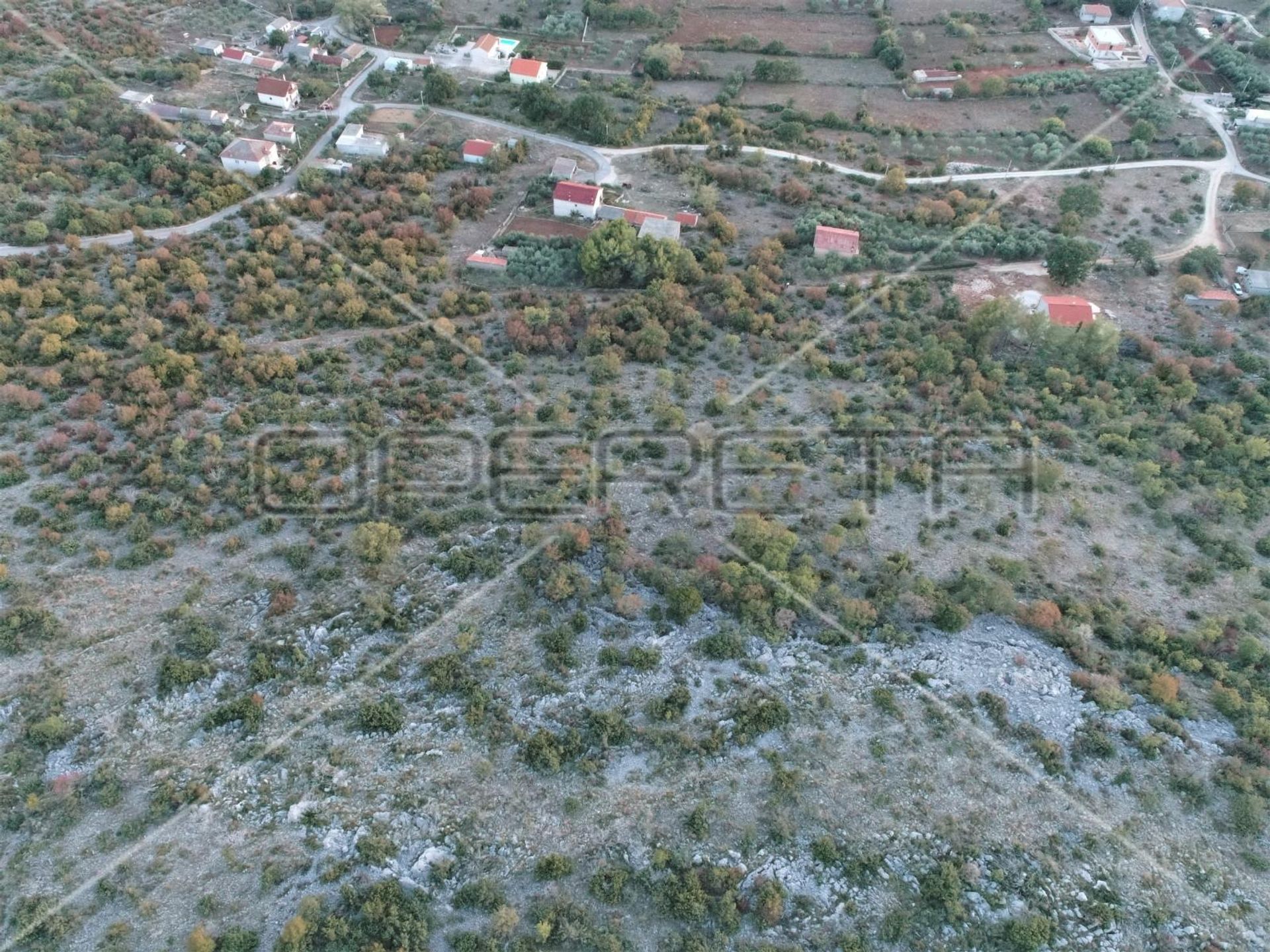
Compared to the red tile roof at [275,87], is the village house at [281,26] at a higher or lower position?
higher

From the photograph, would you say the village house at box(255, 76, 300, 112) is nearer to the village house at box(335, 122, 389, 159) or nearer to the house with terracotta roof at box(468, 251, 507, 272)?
the village house at box(335, 122, 389, 159)

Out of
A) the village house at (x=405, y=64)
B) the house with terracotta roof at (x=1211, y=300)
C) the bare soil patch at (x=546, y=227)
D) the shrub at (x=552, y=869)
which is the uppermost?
the village house at (x=405, y=64)

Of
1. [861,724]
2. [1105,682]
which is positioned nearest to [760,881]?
[861,724]

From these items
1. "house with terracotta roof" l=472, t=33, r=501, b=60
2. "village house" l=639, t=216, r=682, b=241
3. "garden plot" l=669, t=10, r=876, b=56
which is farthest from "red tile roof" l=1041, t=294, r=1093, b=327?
"house with terracotta roof" l=472, t=33, r=501, b=60

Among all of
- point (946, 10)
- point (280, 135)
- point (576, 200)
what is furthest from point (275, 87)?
point (946, 10)

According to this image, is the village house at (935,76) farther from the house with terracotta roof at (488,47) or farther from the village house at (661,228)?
the house with terracotta roof at (488,47)

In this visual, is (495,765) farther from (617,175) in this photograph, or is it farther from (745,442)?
(617,175)

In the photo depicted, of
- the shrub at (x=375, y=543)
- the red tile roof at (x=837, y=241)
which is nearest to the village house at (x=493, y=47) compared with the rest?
the red tile roof at (x=837, y=241)
